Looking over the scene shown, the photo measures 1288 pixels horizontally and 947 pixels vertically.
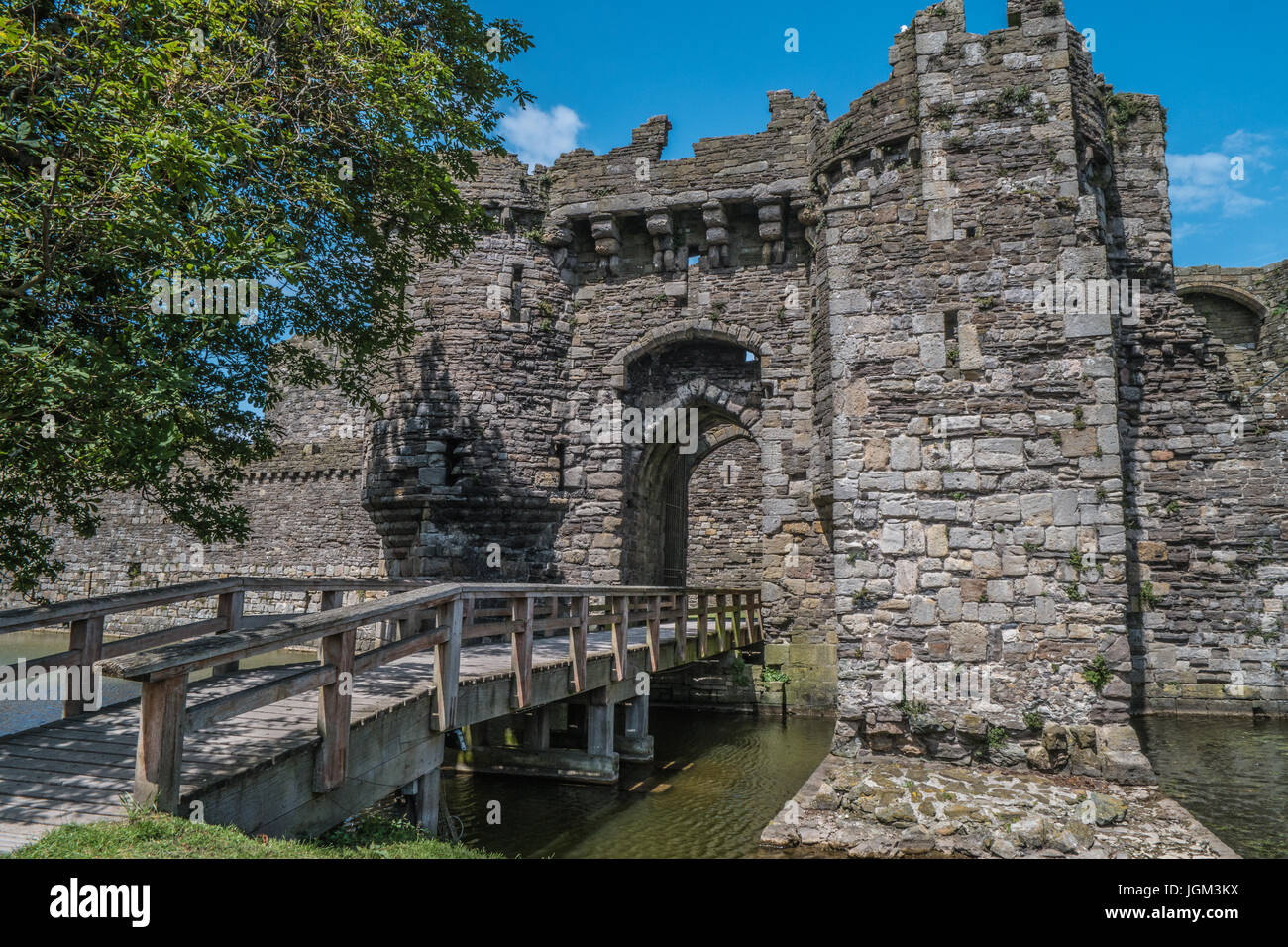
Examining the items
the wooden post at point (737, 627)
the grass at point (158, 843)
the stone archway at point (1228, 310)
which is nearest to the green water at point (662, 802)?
the wooden post at point (737, 627)

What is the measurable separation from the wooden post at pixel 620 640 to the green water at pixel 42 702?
11.6ft

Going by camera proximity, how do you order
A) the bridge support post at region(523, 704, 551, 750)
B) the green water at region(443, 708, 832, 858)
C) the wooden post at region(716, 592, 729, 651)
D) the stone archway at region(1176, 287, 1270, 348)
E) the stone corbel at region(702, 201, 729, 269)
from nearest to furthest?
1. the green water at region(443, 708, 832, 858)
2. the bridge support post at region(523, 704, 551, 750)
3. the wooden post at region(716, 592, 729, 651)
4. the stone corbel at region(702, 201, 729, 269)
5. the stone archway at region(1176, 287, 1270, 348)

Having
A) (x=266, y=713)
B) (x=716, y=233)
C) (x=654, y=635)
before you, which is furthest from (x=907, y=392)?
(x=266, y=713)

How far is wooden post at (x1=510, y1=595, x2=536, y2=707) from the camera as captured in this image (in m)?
6.36

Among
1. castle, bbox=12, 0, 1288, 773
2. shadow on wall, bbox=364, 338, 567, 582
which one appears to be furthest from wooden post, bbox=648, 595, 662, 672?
shadow on wall, bbox=364, 338, 567, 582

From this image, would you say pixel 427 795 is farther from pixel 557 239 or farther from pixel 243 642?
pixel 557 239

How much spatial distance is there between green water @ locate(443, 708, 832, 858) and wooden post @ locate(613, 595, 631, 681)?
3.72 ft

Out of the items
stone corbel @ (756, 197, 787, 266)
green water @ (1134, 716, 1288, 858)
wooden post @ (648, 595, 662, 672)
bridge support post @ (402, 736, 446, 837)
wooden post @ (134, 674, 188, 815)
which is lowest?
green water @ (1134, 716, 1288, 858)

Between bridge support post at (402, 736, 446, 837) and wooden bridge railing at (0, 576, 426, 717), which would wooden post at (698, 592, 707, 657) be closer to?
wooden bridge railing at (0, 576, 426, 717)

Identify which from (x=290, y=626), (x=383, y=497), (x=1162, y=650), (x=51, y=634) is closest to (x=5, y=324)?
(x=290, y=626)

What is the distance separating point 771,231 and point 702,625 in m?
6.08

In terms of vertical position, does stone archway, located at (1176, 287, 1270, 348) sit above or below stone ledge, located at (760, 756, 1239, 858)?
above

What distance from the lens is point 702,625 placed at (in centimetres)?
1098

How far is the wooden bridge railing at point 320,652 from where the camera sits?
10.6ft
